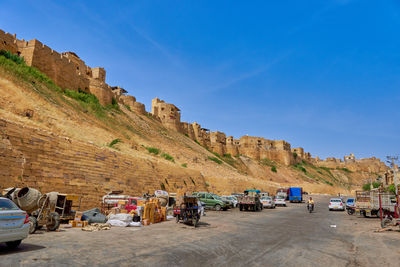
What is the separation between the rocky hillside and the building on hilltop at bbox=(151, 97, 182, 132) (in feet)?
42.5

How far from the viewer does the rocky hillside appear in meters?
13.0

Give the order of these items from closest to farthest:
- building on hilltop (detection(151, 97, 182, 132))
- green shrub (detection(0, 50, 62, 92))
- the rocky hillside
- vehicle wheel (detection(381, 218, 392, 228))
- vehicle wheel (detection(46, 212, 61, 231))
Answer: vehicle wheel (detection(46, 212, 61, 231)) → vehicle wheel (detection(381, 218, 392, 228)) → the rocky hillside → green shrub (detection(0, 50, 62, 92)) → building on hilltop (detection(151, 97, 182, 132))

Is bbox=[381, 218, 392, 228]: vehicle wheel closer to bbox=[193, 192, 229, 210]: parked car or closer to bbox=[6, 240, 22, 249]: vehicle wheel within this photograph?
bbox=[193, 192, 229, 210]: parked car

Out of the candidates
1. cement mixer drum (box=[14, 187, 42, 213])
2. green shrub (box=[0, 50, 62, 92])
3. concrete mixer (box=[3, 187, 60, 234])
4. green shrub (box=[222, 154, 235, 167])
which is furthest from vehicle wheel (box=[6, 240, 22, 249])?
green shrub (box=[222, 154, 235, 167])

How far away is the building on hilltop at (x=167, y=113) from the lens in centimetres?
6581

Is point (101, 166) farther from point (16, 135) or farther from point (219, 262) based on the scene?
point (219, 262)

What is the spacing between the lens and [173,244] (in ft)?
27.5

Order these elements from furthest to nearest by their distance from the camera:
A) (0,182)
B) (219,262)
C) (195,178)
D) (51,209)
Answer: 1. (195,178)
2. (0,182)
3. (51,209)
4. (219,262)

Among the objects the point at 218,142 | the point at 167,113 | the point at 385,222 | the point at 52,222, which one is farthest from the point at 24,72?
the point at 218,142

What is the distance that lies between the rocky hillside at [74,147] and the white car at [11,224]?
561 cm

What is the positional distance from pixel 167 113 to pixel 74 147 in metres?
50.6

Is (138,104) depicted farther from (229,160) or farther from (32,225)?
(32,225)

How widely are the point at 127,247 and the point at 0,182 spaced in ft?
23.0

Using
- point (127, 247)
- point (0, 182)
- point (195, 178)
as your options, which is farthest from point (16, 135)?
point (195, 178)
